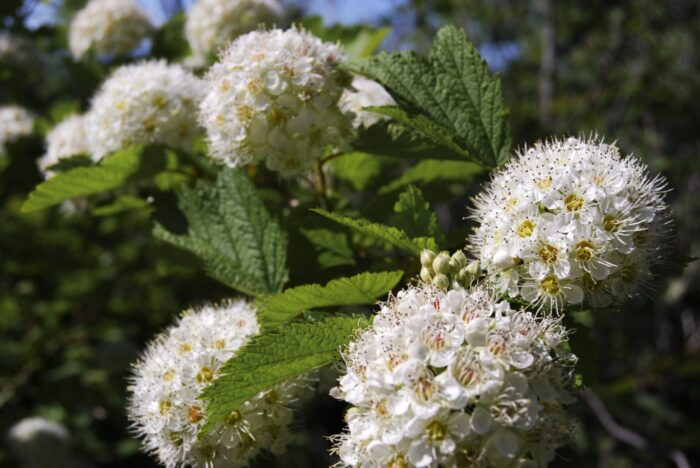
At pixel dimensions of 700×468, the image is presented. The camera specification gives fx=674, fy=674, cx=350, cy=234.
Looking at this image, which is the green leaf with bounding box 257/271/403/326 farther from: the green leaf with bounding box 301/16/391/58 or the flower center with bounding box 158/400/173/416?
the green leaf with bounding box 301/16/391/58

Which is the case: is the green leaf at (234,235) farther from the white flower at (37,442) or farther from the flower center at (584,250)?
the white flower at (37,442)

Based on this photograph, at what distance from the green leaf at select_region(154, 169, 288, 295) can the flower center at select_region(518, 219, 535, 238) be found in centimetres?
65

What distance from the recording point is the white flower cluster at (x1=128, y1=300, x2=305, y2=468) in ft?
4.72

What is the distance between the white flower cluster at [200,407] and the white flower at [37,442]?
2471 mm

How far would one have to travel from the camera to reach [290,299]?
55.9 inches

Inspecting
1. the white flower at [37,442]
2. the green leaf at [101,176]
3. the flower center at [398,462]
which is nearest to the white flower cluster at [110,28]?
the green leaf at [101,176]

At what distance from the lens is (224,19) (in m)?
2.59

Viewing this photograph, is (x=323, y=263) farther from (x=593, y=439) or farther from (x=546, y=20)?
(x=593, y=439)

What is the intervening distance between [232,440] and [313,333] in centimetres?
32

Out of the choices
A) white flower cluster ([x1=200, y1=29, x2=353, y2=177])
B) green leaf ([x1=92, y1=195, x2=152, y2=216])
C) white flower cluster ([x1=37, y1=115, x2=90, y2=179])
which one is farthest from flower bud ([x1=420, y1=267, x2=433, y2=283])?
white flower cluster ([x1=37, y1=115, x2=90, y2=179])

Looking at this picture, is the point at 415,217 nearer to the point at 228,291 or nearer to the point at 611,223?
the point at 611,223

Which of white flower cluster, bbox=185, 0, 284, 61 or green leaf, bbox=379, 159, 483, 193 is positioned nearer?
green leaf, bbox=379, 159, 483, 193

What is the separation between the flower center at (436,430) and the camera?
105 centimetres

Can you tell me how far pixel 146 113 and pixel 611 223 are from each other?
1.44 m
